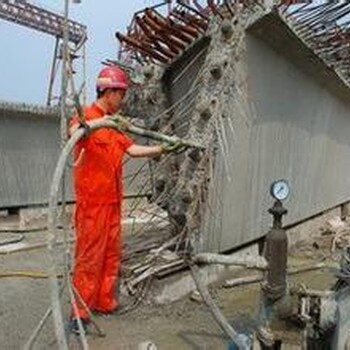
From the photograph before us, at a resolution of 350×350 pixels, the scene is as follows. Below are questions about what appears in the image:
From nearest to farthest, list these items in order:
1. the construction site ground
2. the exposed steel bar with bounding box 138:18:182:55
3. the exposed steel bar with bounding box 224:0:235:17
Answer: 1. the construction site ground
2. the exposed steel bar with bounding box 224:0:235:17
3. the exposed steel bar with bounding box 138:18:182:55

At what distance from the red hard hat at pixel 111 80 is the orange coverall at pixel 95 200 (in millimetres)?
159

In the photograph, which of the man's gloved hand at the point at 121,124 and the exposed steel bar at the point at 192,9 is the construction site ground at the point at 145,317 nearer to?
the man's gloved hand at the point at 121,124

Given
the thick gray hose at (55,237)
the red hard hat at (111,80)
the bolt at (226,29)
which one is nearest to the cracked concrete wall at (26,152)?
the bolt at (226,29)

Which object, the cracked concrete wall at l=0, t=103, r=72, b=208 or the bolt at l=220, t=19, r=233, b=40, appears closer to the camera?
the bolt at l=220, t=19, r=233, b=40

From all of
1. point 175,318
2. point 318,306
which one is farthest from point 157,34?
point 318,306

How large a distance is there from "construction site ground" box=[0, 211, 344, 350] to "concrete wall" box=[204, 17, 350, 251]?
2.22 feet

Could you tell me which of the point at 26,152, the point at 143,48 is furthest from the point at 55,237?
the point at 26,152

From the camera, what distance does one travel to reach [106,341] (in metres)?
5.10

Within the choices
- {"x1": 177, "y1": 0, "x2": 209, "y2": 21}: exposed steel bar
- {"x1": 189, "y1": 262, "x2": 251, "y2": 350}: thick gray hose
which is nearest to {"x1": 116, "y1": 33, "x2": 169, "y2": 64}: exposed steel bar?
{"x1": 177, "y1": 0, "x2": 209, "y2": 21}: exposed steel bar

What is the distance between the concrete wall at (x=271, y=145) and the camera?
693 cm

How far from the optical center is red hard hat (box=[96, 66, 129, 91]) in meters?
5.15

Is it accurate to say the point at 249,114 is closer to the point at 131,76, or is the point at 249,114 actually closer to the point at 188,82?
the point at 188,82

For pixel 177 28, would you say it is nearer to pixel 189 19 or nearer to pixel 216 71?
pixel 189 19

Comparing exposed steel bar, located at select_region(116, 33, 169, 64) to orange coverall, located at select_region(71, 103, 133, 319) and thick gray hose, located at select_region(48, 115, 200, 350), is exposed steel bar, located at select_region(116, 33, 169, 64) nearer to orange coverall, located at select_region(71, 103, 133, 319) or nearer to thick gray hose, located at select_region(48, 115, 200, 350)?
orange coverall, located at select_region(71, 103, 133, 319)
